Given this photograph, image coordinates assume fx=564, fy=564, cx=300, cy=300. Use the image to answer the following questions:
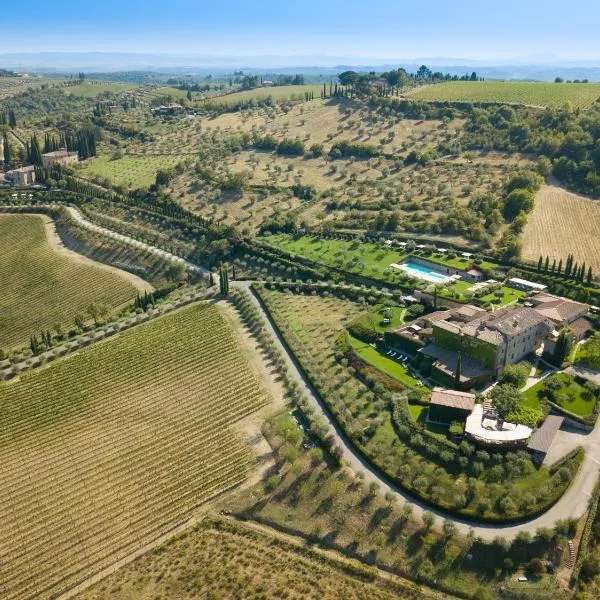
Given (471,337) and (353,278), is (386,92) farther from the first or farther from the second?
(471,337)

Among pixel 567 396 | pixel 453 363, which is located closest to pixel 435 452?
pixel 453 363

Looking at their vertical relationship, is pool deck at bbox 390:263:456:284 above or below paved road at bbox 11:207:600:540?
above

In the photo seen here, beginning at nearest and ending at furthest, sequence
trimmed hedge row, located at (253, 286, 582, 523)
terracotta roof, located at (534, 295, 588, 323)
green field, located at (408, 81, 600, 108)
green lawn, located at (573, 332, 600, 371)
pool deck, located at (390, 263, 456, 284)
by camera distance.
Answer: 1. trimmed hedge row, located at (253, 286, 582, 523)
2. green lawn, located at (573, 332, 600, 371)
3. terracotta roof, located at (534, 295, 588, 323)
4. pool deck, located at (390, 263, 456, 284)
5. green field, located at (408, 81, 600, 108)

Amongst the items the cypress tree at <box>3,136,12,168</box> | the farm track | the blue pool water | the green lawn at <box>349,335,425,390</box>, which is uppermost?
the cypress tree at <box>3,136,12,168</box>

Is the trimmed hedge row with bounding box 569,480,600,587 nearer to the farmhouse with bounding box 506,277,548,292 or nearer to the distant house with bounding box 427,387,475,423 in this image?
the distant house with bounding box 427,387,475,423

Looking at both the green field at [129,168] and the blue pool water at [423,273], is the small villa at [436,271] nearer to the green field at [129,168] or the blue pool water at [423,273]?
the blue pool water at [423,273]

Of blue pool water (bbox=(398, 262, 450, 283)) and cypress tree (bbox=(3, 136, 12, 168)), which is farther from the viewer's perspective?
cypress tree (bbox=(3, 136, 12, 168))

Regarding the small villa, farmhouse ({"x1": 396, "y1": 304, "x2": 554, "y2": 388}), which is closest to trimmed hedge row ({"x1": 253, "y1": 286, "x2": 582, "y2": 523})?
farmhouse ({"x1": 396, "y1": 304, "x2": 554, "y2": 388})

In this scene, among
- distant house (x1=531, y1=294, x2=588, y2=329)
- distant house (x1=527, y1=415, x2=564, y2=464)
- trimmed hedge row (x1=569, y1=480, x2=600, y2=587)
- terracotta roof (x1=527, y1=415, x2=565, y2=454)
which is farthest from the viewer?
distant house (x1=531, y1=294, x2=588, y2=329)
